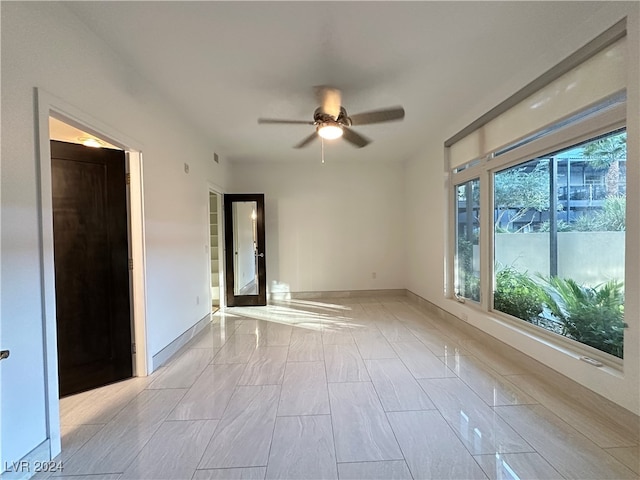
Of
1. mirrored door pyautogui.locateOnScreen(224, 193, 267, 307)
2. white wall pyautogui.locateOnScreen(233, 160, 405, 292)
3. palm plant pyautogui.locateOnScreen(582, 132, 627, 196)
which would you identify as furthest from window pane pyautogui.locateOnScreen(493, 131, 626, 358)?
mirrored door pyautogui.locateOnScreen(224, 193, 267, 307)

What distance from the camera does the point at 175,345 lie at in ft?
11.2

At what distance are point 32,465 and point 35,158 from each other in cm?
172

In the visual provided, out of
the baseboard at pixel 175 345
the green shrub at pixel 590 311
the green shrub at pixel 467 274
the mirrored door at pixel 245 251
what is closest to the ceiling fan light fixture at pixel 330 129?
the green shrub at pixel 467 274

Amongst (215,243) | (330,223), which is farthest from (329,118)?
(215,243)

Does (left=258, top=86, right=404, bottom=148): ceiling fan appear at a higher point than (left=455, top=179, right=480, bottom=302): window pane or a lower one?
higher

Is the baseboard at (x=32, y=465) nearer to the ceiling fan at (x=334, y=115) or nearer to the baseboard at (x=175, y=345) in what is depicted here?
the baseboard at (x=175, y=345)

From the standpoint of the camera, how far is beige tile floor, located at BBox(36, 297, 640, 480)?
1662mm

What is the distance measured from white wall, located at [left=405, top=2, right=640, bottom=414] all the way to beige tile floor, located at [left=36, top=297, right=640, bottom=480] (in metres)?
0.22

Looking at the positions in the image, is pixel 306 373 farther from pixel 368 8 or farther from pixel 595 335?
pixel 368 8

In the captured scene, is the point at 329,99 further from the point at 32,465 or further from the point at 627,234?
the point at 32,465

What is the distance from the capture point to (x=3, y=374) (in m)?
1.52

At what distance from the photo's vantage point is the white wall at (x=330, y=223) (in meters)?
6.18

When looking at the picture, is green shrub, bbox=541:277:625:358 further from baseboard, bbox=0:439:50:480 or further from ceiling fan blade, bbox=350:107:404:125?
baseboard, bbox=0:439:50:480

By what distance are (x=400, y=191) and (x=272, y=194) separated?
107 inches
